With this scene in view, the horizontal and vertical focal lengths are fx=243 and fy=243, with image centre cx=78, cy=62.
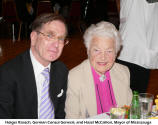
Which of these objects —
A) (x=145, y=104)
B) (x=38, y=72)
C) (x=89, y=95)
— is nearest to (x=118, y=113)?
(x=145, y=104)

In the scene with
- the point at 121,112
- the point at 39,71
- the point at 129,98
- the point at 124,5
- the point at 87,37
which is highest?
the point at 124,5

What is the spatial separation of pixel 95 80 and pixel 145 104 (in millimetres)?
577

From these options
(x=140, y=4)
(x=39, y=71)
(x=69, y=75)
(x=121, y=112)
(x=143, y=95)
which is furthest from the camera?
(x=140, y=4)

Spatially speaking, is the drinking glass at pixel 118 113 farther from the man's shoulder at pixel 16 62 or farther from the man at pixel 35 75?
the man's shoulder at pixel 16 62

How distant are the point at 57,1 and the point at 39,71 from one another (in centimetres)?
698

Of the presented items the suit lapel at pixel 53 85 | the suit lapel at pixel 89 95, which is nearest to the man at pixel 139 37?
the suit lapel at pixel 89 95

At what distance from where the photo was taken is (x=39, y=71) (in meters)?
2.00

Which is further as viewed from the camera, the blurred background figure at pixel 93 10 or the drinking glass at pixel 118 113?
the blurred background figure at pixel 93 10

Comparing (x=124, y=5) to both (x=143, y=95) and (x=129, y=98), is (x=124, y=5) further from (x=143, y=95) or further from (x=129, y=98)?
(x=143, y=95)

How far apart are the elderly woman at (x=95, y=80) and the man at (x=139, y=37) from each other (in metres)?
0.53

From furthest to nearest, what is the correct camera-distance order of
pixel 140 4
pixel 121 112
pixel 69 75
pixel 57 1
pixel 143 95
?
pixel 57 1 → pixel 140 4 → pixel 69 75 → pixel 143 95 → pixel 121 112

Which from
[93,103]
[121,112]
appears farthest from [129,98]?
[121,112]

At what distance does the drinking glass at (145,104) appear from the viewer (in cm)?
171

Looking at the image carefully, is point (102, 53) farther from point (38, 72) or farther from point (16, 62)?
point (16, 62)
